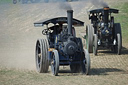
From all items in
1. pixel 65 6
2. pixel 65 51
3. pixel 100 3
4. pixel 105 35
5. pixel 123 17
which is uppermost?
pixel 100 3

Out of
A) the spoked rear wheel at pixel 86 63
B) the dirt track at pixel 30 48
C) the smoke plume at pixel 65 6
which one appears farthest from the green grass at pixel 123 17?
the spoked rear wheel at pixel 86 63

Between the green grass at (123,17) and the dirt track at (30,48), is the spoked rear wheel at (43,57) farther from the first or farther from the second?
the green grass at (123,17)

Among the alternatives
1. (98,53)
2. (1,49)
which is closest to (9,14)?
(1,49)

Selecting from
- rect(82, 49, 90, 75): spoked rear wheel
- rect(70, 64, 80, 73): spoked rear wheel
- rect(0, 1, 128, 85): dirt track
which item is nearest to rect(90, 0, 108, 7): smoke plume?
rect(0, 1, 128, 85): dirt track

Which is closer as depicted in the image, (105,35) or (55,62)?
(55,62)

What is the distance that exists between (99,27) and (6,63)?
4894mm

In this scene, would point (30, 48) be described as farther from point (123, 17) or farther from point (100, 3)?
point (123, 17)

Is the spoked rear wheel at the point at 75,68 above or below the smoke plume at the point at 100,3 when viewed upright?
below

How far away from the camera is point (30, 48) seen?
19828 mm

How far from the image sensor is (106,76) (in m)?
11.6

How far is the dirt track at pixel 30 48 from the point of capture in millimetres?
11555

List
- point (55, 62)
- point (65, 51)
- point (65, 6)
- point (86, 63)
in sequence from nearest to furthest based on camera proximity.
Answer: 1. point (55, 62)
2. point (86, 63)
3. point (65, 51)
4. point (65, 6)

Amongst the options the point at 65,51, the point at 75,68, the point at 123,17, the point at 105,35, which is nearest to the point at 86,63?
the point at 65,51

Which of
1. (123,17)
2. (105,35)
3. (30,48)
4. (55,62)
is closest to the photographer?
(55,62)
